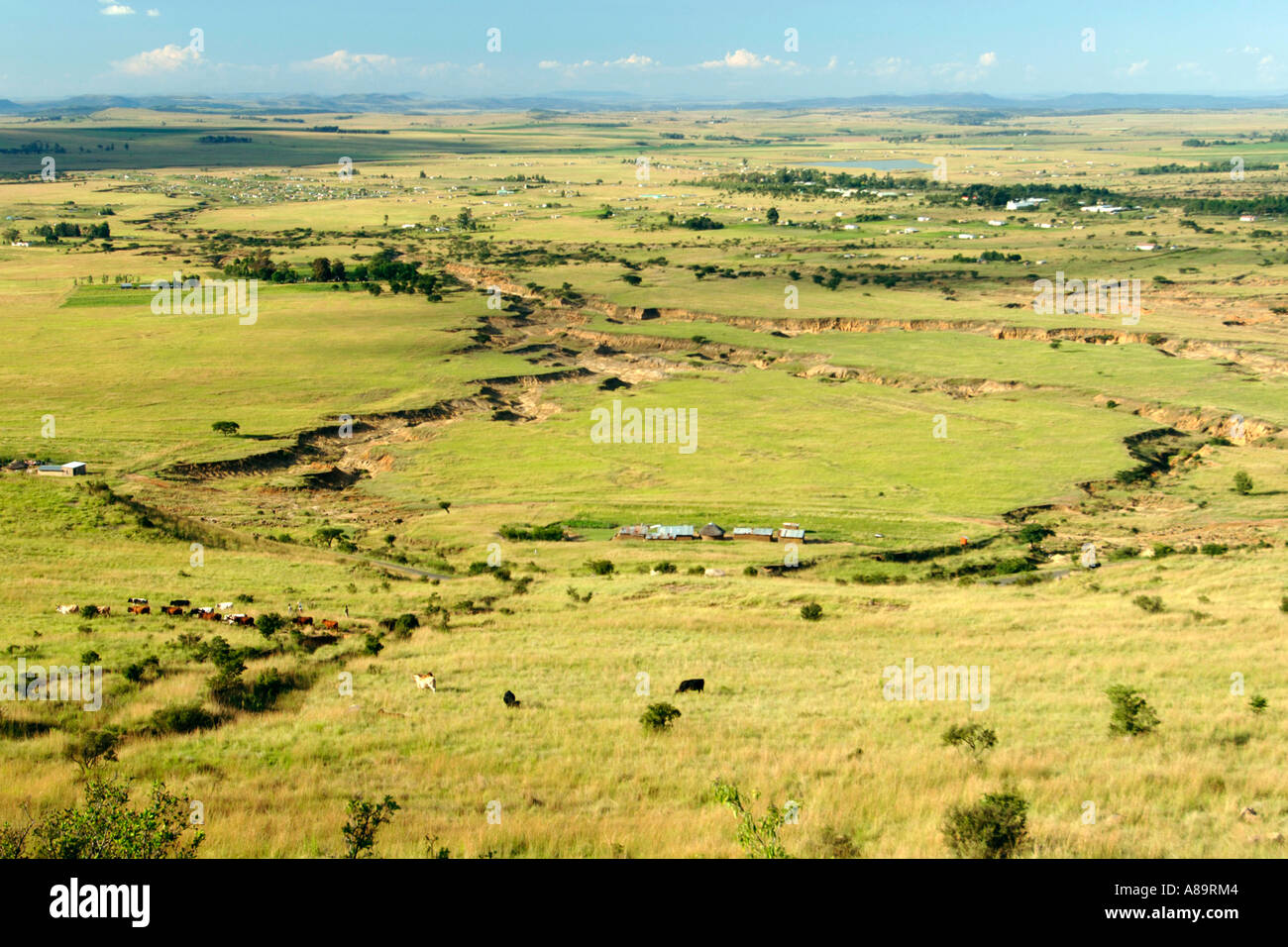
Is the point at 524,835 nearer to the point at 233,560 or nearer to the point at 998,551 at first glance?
the point at 233,560

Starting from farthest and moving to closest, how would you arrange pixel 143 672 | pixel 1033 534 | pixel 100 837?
pixel 1033 534, pixel 143 672, pixel 100 837

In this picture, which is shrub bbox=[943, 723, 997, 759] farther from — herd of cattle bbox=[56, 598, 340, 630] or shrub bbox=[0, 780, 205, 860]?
herd of cattle bbox=[56, 598, 340, 630]

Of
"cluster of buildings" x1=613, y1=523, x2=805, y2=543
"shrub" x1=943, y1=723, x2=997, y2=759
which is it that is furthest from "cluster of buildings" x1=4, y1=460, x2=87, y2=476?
"shrub" x1=943, y1=723, x2=997, y2=759

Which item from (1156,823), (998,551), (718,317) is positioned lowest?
(998,551)

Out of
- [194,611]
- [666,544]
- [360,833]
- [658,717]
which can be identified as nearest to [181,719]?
[360,833]

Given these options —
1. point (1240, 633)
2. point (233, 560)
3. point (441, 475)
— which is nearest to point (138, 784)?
point (233, 560)

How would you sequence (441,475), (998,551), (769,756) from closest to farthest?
(769,756), (998,551), (441,475)

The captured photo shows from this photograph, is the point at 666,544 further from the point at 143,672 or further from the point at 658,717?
the point at 143,672


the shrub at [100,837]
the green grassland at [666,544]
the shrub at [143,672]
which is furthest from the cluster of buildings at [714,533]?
the shrub at [100,837]
